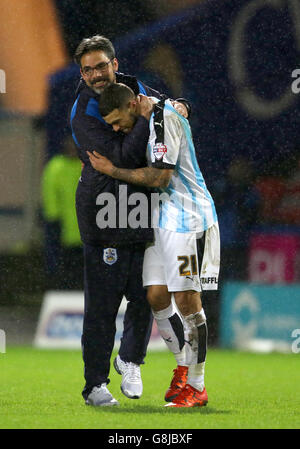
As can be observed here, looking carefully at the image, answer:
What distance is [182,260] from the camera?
535 centimetres

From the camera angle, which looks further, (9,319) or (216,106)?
(9,319)

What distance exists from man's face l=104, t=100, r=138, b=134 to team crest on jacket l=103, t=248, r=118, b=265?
654 mm

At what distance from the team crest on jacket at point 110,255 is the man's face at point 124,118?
25.7 inches

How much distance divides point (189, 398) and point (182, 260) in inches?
29.9

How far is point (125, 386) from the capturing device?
18.5ft

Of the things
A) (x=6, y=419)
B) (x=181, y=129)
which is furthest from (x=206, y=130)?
(x=6, y=419)

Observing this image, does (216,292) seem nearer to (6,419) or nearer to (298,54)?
(298,54)

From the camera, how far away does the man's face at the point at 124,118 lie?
205 inches

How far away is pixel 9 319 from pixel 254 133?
383cm

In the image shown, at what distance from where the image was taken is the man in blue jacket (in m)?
5.37

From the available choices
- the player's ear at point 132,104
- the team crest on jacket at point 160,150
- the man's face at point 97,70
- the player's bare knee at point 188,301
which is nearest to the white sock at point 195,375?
the player's bare knee at point 188,301

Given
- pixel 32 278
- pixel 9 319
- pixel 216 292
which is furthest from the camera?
pixel 32 278

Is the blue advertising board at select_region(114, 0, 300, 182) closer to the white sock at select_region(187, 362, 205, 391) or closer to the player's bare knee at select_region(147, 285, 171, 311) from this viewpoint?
the player's bare knee at select_region(147, 285, 171, 311)

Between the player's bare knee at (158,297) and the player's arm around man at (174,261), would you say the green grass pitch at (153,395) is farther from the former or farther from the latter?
the player's bare knee at (158,297)
